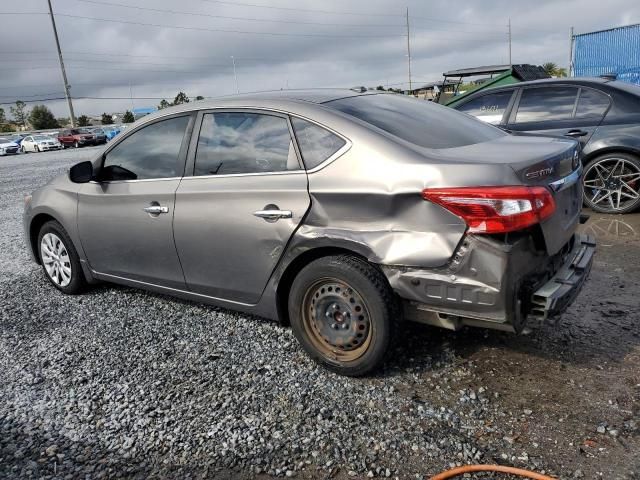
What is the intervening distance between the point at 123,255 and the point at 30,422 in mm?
1519

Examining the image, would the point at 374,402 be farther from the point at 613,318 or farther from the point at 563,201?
the point at 613,318

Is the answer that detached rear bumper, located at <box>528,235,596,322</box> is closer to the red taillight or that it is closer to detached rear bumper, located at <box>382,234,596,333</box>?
detached rear bumper, located at <box>382,234,596,333</box>

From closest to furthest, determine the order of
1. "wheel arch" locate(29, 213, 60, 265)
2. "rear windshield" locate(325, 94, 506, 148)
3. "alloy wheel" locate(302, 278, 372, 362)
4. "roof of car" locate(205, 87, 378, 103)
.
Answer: "alloy wheel" locate(302, 278, 372, 362) → "rear windshield" locate(325, 94, 506, 148) → "roof of car" locate(205, 87, 378, 103) → "wheel arch" locate(29, 213, 60, 265)

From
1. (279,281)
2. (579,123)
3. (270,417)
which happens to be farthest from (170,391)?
(579,123)

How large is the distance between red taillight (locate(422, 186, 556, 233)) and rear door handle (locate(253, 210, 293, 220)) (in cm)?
96

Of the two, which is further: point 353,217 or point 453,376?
point 453,376

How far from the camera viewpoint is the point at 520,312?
2.66m

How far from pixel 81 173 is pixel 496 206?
3.24 metres

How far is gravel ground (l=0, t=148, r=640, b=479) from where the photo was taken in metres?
2.46

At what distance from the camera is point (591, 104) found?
20.8ft

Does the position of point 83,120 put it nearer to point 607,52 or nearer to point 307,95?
point 607,52

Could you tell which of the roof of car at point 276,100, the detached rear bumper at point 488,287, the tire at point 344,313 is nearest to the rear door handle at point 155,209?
the roof of car at point 276,100

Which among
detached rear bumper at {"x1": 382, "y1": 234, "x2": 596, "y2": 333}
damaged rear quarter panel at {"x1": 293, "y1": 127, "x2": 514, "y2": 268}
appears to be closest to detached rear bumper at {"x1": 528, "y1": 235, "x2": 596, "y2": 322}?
detached rear bumper at {"x1": 382, "y1": 234, "x2": 596, "y2": 333}

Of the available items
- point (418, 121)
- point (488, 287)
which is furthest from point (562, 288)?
point (418, 121)
